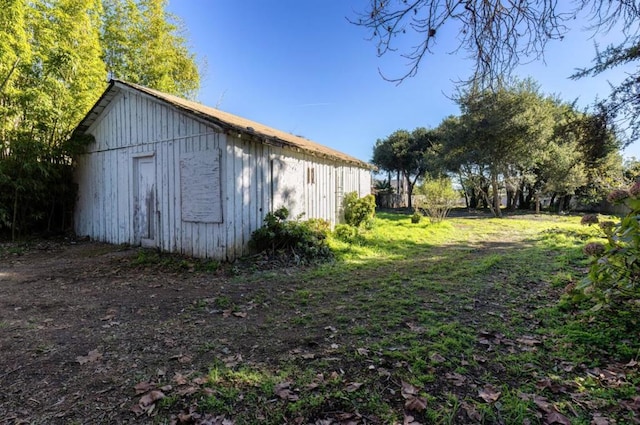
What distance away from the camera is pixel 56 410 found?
2084 millimetres

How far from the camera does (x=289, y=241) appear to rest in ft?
22.6

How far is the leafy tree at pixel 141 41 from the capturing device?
13.2 meters

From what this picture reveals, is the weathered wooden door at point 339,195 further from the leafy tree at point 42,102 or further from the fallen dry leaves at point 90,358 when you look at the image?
the fallen dry leaves at point 90,358

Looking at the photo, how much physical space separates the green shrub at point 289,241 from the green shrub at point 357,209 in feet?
11.8

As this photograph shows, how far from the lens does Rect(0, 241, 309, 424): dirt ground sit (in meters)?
2.20

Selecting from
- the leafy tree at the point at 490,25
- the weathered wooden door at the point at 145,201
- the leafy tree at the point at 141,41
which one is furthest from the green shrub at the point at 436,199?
the leafy tree at the point at 141,41

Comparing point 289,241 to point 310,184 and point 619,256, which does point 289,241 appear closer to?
point 310,184

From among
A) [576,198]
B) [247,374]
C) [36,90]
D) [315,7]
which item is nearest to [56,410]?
[247,374]

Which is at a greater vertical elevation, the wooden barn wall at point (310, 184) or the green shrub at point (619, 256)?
the wooden barn wall at point (310, 184)

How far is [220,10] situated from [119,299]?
25.0 ft

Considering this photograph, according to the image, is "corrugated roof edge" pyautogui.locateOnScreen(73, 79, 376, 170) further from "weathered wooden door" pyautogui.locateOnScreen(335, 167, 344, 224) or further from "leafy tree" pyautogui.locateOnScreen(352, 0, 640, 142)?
"leafy tree" pyautogui.locateOnScreen(352, 0, 640, 142)

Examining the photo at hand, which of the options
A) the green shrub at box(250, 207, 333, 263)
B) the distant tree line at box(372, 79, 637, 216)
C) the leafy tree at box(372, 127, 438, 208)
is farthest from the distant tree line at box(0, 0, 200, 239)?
the leafy tree at box(372, 127, 438, 208)

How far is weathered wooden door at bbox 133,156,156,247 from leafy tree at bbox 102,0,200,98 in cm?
823

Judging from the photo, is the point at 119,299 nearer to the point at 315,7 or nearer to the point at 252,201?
the point at 252,201
